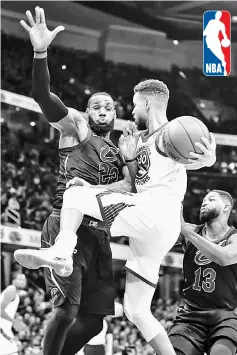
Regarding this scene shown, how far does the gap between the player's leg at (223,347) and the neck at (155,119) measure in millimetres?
1607

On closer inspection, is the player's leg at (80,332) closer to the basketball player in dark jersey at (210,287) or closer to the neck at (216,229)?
the basketball player in dark jersey at (210,287)

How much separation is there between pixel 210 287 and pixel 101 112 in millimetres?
1623

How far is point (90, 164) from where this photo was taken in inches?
179

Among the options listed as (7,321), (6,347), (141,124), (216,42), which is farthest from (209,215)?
(216,42)

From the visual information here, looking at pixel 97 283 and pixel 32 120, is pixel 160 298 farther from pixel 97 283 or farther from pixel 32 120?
pixel 97 283

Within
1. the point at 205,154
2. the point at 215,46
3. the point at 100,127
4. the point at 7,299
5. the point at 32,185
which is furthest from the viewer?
the point at 32,185

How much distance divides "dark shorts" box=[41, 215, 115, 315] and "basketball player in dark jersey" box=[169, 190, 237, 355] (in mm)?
647

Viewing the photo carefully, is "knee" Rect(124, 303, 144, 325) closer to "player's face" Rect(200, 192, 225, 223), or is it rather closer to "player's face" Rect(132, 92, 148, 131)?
→ "player's face" Rect(132, 92, 148, 131)

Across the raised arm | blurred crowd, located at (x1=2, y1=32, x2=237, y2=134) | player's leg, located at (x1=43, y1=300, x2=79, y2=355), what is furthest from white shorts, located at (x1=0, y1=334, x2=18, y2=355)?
blurred crowd, located at (x1=2, y1=32, x2=237, y2=134)

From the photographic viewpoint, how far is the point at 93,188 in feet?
13.9

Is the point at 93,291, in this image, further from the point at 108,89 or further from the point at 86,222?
the point at 108,89

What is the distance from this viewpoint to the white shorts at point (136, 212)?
4.14 m

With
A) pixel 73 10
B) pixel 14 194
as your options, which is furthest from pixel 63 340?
pixel 73 10

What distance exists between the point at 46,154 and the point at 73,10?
11.5 feet
